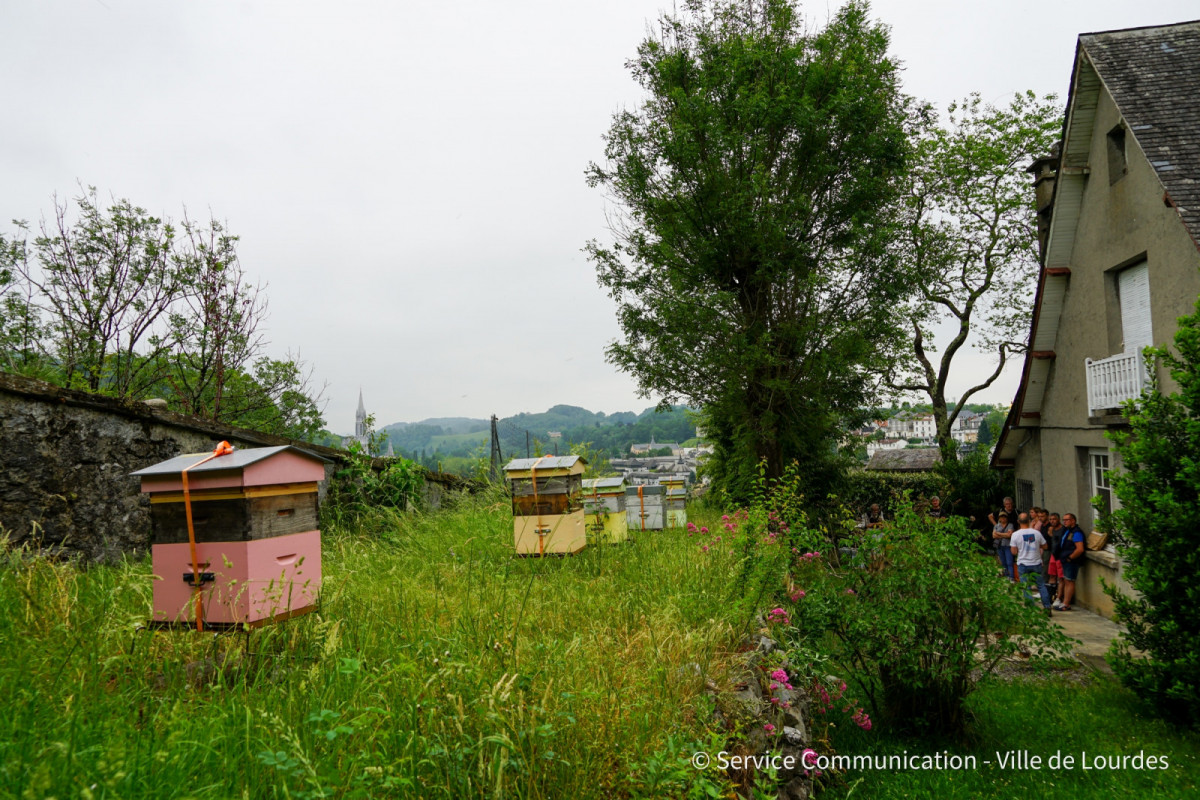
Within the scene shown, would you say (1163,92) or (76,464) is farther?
(1163,92)

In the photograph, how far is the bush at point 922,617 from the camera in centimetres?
513

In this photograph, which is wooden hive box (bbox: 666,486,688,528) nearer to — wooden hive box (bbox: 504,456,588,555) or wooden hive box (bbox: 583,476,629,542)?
wooden hive box (bbox: 583,476,629,542)

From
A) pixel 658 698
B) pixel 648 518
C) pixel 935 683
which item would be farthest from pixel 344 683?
pixel 648 518

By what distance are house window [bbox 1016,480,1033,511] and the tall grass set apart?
13.2 metres

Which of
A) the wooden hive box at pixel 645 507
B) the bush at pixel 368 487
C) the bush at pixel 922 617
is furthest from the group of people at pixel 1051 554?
the bush at pixel 368 487

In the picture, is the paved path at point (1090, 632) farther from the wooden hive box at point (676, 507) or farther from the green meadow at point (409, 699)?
the wooden hive box at point (676, 507)

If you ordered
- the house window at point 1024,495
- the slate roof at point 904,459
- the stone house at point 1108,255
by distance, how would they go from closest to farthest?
the stone house at point 1108,255 → the house window at point 1024,495 → the slate roof at point 904,459

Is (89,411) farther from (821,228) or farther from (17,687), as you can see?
(821,228)

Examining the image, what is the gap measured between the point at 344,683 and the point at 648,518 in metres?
8.27

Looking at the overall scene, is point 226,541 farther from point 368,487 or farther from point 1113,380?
point 1113,380

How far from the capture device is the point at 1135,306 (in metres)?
10.5

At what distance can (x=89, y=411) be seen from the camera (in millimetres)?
6215

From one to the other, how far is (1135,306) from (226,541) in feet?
43.6

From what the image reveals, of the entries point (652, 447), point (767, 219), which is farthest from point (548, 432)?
point (767, 219)
